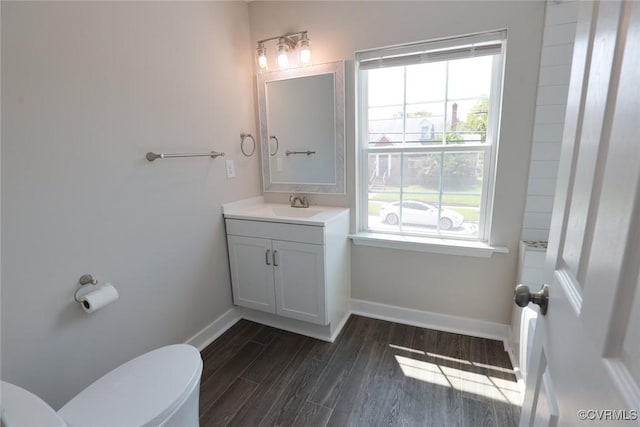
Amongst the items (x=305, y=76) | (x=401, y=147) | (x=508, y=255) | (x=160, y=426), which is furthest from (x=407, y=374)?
(x=305, y=76)

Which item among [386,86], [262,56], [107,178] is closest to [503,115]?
[386,86]

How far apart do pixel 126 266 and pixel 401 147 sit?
190 centimetres

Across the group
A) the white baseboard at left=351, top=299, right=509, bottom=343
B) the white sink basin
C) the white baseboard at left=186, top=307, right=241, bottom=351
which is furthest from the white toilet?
the white baseboard at left=351, top=299, right=509, bottom=343

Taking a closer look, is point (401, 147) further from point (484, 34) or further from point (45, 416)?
point (45, 416)

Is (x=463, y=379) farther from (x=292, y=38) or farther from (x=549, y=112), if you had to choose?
(x=292, y=38)

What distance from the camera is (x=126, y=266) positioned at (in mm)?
1589

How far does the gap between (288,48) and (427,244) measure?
1.76 meters

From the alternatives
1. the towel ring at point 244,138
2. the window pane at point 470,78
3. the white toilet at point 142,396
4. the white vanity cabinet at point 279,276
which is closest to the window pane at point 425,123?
the window pane at point 470,78

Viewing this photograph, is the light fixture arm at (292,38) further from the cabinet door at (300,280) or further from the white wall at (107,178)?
the cabinet door at (300,280)

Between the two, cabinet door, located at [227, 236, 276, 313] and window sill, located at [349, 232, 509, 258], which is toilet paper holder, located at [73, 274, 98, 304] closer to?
cabinet door, located at [227, 236, 276, 313]

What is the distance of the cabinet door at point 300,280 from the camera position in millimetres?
2000

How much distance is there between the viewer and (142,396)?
1047 mm

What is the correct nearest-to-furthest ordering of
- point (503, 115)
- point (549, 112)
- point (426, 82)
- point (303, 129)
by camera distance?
point (549, 112) → point (503, 115) → point (426, 82) → point (303, 129)

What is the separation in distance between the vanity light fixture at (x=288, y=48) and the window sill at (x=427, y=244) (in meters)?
1.39
